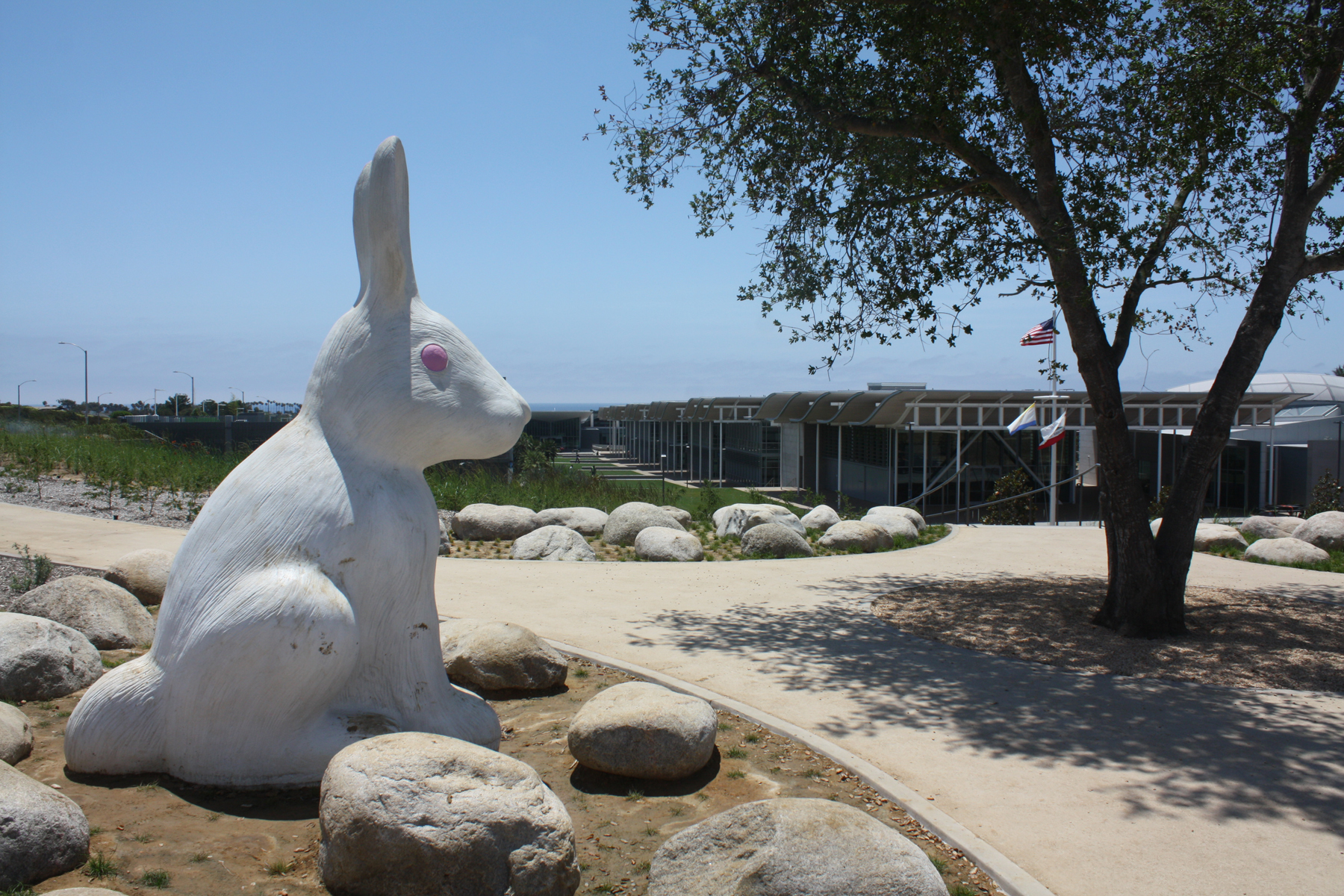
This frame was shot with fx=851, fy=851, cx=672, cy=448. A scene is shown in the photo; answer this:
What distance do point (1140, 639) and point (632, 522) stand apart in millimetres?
7891

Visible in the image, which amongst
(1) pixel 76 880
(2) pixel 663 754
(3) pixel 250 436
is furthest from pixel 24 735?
(3) pixel 250 436

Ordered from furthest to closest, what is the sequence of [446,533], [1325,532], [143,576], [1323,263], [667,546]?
[1325,532]
[446,533]
[667,546]
[143,576]
[1323,263]

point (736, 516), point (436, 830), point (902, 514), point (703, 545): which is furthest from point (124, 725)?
point (902, 514)

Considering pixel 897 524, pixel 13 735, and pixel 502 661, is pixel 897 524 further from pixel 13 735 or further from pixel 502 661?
pixel 13 735

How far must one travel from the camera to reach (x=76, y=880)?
10.9 feet

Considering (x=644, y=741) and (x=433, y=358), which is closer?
(x=433, y=358)

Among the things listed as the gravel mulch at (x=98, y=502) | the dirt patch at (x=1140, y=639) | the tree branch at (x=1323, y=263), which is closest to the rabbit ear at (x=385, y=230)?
the dirt patch at (x=1140, y=639)

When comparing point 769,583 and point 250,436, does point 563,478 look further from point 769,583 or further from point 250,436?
point 250,436

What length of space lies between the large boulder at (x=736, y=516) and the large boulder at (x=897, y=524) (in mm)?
1677

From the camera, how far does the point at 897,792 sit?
4.62 metres

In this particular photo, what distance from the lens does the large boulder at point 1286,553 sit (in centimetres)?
1329

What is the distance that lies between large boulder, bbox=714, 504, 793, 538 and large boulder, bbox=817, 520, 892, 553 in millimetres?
1143

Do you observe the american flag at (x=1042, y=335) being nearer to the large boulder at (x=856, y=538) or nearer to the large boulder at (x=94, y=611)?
the large boulder at (x=856, y=538)

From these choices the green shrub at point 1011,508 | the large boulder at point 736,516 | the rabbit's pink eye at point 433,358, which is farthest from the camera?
the green shrub at point 1011,508
